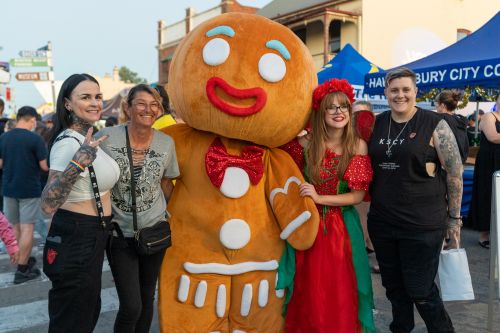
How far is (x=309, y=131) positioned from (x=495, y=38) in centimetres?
391

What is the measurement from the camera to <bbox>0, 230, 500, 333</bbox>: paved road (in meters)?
3.36

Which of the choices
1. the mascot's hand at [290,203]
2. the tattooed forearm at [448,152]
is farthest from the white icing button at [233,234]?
the tattooed forearm at [448,152]

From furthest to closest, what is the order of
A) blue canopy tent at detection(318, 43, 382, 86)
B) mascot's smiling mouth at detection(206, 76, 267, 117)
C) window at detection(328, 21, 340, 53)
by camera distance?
window at detection(328, 21, 340, 53), blue canopy tent at detection(318, 43, 382, 86), mascot's smiling mouth at detection(206, 76, 267, 117)

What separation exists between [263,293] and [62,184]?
142cm

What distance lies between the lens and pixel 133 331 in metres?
2.46

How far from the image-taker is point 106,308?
3752 millimetres

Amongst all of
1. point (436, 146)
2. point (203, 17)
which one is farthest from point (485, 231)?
point (203, 17)

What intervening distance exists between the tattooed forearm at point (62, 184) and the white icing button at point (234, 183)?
0.91 m

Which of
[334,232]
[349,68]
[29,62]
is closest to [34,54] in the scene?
[29,62]

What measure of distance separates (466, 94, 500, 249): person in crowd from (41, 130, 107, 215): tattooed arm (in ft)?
14.5

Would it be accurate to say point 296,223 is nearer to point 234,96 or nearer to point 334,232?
point 334,232

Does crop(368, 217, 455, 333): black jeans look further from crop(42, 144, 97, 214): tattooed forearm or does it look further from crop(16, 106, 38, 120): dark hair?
crop(16, 106, 38, 120): dark hair

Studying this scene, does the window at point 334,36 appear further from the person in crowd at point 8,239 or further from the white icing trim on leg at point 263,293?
the person in crowd at point 8,239

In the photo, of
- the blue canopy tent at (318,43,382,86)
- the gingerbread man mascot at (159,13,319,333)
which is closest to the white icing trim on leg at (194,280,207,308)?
the gingerbread man mascot at (159,13,319,333)
